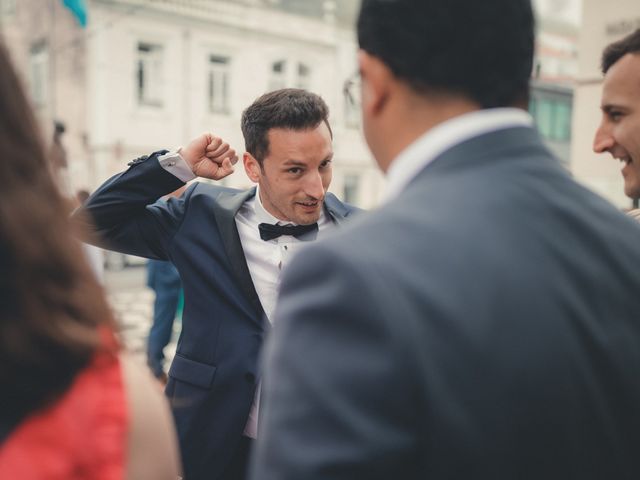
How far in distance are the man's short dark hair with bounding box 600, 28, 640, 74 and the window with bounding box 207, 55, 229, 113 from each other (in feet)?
53.5

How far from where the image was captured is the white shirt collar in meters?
0.89

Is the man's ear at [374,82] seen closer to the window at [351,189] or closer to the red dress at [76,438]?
the red dress at [76,438]

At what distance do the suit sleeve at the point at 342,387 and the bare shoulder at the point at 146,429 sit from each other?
7.3 inches

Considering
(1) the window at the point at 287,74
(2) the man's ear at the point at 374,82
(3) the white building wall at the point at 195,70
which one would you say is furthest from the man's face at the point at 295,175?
(1) the window at the point at 287,74

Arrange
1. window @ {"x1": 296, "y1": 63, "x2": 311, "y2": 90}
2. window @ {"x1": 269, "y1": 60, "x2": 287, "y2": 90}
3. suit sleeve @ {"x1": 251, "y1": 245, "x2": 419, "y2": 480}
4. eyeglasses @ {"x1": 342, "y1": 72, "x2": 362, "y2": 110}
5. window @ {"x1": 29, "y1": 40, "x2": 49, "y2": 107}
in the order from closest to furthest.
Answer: suit sleeve @ {"x1": 251, "y1": 245, "x2": 419, "y2": 480}
eyeglasses @ {"x1": 342, "y1": 72, "x2": 362, "y2": 110}
window @ {"x1": 29, "y1": 40, "x2": 49, "y2": 107}
window @ {"x1": 269, "y1": 60, "x2": 287, "y2": 90}
window @ {"x1": 296, "y1": 63, "x2": 311, "y2": 90}

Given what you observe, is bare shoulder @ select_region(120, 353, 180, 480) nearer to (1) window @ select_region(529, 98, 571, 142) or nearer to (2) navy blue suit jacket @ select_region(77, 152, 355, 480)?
(2) navy blue suit jacket @ select_region(77, 152, 355, 480)

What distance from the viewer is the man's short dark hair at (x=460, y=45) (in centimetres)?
86

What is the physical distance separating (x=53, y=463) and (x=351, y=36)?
20.6m

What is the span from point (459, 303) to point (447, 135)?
27cm

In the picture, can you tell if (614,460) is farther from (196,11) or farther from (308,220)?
(196,11)

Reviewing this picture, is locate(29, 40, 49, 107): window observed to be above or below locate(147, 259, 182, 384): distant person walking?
above

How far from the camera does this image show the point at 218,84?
17.6 m

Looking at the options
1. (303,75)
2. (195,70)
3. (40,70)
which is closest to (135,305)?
(195,70)

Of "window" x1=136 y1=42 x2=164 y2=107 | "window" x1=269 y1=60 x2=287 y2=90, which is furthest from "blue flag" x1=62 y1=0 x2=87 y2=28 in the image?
"window" x1=269 y1=60 x2=287 y2=90
